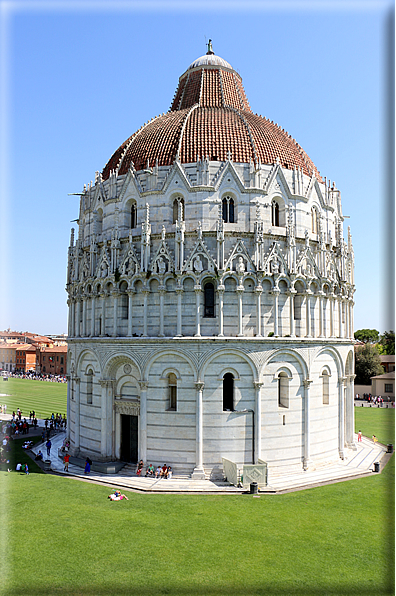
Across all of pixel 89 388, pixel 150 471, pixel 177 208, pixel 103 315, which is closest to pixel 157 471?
pixel 150 471

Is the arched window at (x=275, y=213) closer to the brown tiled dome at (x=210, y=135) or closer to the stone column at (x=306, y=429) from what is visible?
the brown tiled dome at (x=210, y=135)

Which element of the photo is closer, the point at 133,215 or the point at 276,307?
the point at 276,307

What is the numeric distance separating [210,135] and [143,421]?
20.4 m

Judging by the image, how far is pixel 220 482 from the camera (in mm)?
27891

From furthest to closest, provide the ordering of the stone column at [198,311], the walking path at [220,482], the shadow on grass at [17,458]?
the shadow on grass at [17,458]
the stone column at [198,311]
the walking path at [220,482]

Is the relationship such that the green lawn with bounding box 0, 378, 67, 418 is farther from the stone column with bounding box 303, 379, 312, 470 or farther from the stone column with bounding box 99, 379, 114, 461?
the stone column with bounding box 303, 379, 312, 470

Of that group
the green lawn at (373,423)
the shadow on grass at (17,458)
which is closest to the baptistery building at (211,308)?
the shadow on grass at (17,458)

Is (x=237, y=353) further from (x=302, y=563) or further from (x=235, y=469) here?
(x=302, y=563)

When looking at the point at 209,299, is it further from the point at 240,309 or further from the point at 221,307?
the point at 240,309

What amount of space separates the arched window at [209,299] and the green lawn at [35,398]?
31.7 meters

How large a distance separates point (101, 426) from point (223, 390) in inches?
355

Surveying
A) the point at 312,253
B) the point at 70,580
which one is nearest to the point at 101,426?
the point at 70,580

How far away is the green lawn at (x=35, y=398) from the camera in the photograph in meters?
58.1

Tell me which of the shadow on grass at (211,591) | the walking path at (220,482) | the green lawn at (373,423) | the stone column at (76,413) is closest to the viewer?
the shadow on grass at (211,591)
